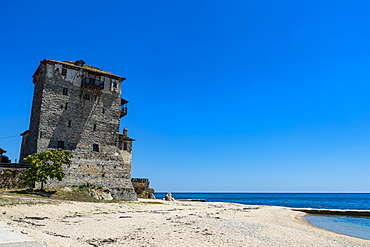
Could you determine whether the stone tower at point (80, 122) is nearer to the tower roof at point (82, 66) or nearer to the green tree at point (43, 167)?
the tower roof at point (82, 66)

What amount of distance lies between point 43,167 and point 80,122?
9607 mm

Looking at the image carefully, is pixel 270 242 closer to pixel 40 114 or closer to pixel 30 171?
pixel 30 171

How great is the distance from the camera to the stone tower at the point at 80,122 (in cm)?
3825

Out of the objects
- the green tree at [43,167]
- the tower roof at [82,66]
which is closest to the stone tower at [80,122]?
the tower roof at [82,66]

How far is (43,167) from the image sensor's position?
107ft

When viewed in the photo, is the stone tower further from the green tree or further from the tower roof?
the green tree

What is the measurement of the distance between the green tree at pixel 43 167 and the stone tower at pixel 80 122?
9.59 ft

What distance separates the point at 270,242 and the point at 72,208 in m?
16.2

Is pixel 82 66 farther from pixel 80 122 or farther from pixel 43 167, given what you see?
pixel 43 167

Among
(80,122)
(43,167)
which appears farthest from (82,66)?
(43,167)

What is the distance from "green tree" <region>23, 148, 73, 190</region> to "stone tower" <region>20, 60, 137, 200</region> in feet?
9.59

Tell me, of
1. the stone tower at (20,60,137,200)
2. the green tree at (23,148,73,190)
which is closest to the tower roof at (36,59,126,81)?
the stone tower at (20,60,137,200)

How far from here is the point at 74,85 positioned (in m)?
41.2

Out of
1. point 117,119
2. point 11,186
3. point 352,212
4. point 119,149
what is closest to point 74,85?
point 117,119
